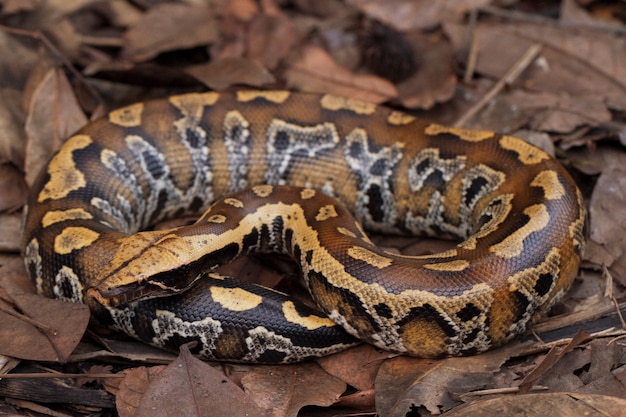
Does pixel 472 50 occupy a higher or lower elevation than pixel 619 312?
A: higher

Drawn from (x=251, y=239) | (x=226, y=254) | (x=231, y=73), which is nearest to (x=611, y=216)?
(x=251, y=239)

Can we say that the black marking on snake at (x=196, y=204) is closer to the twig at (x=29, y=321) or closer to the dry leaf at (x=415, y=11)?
the twig at (x=29, y=321)

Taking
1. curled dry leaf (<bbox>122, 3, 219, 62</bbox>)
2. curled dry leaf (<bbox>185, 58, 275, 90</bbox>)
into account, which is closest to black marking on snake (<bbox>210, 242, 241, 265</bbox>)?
curled dry leaf (<bbox>185, 58, 275, 90</bbox>)

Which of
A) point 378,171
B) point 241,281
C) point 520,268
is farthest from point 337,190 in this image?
point 520,268

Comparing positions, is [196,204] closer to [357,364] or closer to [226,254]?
[226,254]

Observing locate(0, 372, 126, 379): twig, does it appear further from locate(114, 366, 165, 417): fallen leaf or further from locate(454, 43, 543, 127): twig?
locate(454, 43, 543, 127): twig

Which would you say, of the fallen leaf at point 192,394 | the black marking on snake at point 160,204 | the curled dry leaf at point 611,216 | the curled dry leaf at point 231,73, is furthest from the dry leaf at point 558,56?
the fallen leaf at point 192,394
